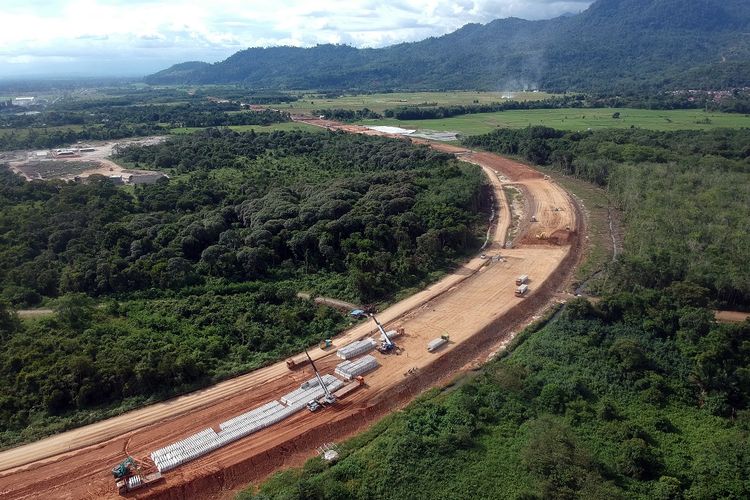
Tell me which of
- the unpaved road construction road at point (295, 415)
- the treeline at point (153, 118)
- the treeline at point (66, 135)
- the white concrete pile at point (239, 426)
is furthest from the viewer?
the treeline at point (153, 118)

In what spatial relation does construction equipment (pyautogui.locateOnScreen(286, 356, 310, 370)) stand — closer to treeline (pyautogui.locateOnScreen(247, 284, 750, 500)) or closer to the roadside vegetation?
the roadside vegetation

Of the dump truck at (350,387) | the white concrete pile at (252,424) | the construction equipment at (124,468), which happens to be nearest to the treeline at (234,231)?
the dump truck at (350,387)

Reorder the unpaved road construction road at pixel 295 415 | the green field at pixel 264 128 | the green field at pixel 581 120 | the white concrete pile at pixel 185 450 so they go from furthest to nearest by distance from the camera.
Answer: the green field at pixel 264 128 < the green field at pixel 581 120 < the white concrete pile at pixel 185 450 < the unpaved road construction road at pixel 295 415

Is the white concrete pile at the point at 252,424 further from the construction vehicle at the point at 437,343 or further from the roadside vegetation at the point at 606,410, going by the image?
the construction vehicle at the point at 437,343

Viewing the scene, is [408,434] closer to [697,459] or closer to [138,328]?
[697,459]

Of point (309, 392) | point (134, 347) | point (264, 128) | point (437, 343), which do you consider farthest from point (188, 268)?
point (264, 128)

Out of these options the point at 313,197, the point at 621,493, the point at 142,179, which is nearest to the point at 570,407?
the point at 621,493
